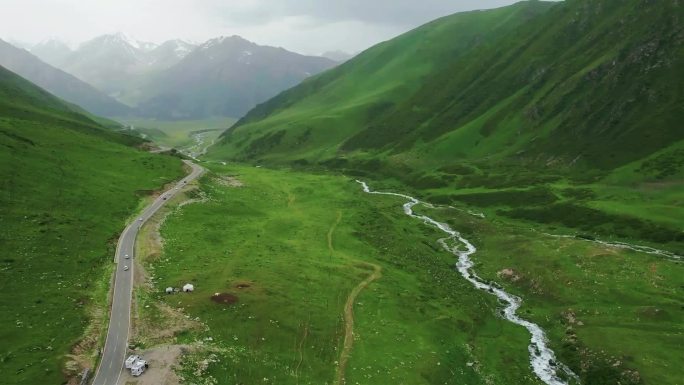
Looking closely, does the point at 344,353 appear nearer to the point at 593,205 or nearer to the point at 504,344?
the point at 504,344

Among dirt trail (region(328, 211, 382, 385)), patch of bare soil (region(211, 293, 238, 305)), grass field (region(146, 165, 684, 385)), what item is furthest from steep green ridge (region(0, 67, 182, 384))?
dirt trail (region(328, 211, 382, 385))

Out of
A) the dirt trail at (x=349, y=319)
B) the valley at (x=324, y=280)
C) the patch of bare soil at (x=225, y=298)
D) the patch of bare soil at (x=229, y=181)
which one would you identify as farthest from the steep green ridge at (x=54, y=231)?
the dirt trail at (x=349, y=319)

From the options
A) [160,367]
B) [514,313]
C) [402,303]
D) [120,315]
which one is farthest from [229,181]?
[160,367]

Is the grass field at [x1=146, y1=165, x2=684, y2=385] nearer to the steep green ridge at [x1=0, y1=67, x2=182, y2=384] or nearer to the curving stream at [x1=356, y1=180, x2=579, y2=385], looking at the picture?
the curving stream at [x1=356, y1=180, x2=579, y2=385]

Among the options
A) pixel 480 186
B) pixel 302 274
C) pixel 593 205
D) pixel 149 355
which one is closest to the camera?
pixel 149 355

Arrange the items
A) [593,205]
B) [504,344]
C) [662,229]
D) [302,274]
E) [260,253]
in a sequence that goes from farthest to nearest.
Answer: [593,205] < [662,229] < [260,253] < [302,274] < [504,344]

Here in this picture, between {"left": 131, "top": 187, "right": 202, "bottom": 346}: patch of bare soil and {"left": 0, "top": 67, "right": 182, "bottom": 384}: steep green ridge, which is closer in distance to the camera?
{"left": 0, "top": 67, "right": 182, "bottom": 384}: steep green ridge

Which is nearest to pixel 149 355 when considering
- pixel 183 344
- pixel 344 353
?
pixel 183 344

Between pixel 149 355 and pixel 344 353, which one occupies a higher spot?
pixel 149 355

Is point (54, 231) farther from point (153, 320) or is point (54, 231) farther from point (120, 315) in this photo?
point (153, 320)
